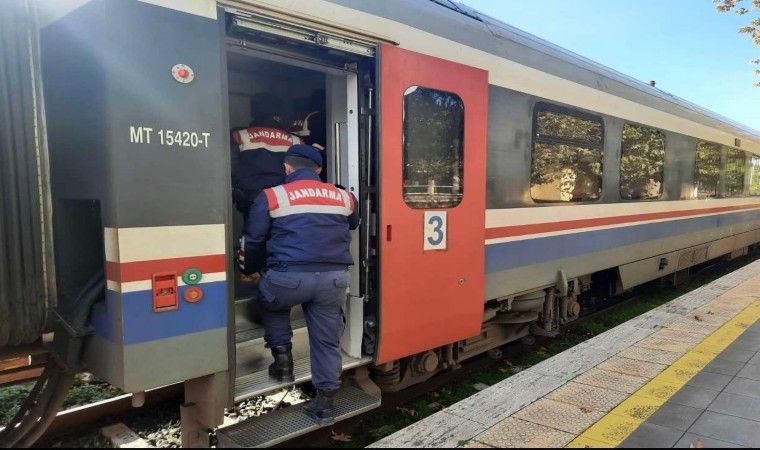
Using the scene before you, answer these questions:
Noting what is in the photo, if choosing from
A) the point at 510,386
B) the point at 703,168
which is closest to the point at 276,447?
the point at 510,386

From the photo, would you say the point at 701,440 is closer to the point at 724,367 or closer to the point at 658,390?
the point at 658,390

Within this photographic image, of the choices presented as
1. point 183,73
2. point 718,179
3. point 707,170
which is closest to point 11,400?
point 183,73

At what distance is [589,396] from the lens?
3939mm

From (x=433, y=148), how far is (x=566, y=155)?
6.68ft

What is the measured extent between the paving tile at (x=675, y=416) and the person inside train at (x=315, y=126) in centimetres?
291

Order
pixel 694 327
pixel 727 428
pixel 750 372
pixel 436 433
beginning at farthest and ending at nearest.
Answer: pixel 694 327, pixel 750 372, pixel 727 428, pixel 436 433

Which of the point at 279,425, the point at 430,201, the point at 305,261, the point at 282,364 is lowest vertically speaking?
the point at 279,425

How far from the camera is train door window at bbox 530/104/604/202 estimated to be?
16.8 feet

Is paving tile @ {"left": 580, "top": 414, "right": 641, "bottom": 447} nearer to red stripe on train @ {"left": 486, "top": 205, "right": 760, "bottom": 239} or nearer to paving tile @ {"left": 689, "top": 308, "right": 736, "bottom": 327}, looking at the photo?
red stripe on train @ {"left": 486, "top": 205, "right": 760, "bottom": 239}

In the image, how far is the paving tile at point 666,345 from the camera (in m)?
5.08

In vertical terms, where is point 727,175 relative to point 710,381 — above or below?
above

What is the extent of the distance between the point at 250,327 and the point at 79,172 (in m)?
1.61

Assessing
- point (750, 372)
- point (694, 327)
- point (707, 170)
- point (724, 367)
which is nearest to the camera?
point (750, 372)

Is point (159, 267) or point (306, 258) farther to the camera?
point (306, 258)
